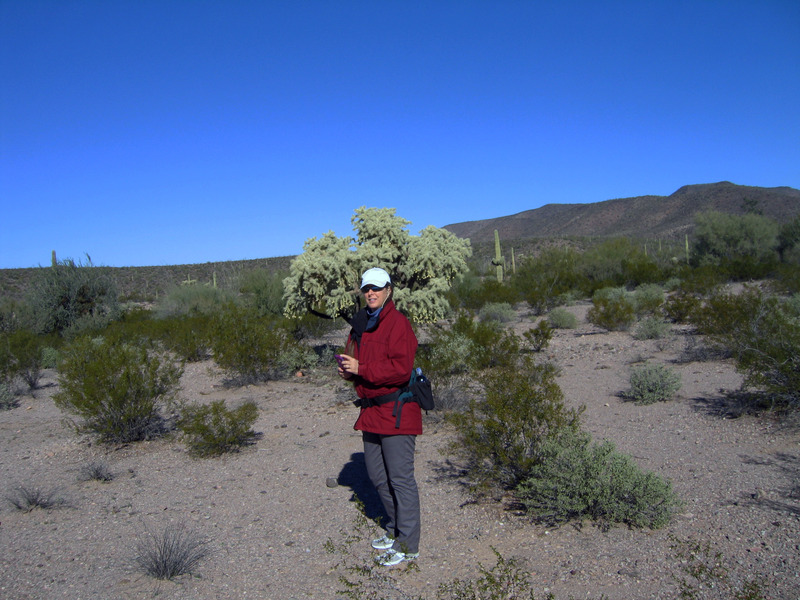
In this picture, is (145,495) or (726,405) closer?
(145,495)

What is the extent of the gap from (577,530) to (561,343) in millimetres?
10082

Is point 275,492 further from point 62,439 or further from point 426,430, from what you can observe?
point 62,439

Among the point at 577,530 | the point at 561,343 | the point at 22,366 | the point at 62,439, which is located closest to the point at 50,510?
the point at 62,439

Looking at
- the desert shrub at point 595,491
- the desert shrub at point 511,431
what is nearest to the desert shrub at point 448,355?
the desert shrub at point 511,431

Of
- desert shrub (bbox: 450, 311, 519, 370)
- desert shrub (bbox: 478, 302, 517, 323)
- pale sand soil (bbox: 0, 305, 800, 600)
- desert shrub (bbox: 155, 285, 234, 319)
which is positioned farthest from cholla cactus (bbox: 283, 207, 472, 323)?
desert shrub (bbox: 155, 285, 234, 319)

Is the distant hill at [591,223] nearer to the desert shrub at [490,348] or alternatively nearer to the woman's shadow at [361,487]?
the desert shrub at [490,348]

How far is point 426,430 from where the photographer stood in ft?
23.4

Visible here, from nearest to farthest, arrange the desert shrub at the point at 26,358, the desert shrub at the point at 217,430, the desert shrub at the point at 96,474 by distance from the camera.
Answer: the desert shrub at the point at 96,474 < the desert shrub at the point at 217,430 < the desert shrub at the point at 26,358

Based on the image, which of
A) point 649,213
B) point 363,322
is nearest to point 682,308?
point 363,322

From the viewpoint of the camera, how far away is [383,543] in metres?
3.91

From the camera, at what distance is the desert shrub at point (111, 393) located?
682 centimetres

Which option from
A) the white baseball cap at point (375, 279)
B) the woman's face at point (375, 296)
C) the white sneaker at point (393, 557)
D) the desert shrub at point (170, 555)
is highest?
the white baseball cap at point (375, 279)

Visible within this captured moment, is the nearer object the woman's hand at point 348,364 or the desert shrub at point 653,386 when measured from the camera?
the woman's hand at point 348,364

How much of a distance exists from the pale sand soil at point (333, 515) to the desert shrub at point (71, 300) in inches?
437
